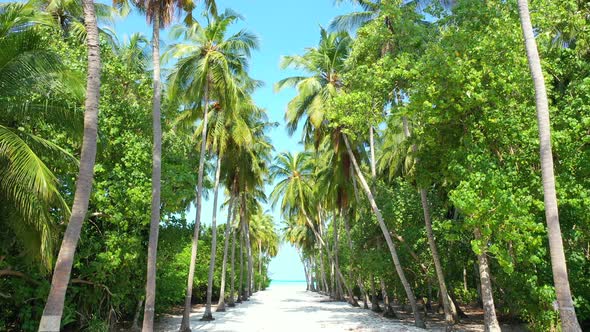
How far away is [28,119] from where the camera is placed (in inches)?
357

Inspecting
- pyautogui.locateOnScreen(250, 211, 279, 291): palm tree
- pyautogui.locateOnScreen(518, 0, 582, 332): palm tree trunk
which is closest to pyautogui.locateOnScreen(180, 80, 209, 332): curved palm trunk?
pyautogui.locateOnScreen(518, 0, 582, 332): palm tree trunk

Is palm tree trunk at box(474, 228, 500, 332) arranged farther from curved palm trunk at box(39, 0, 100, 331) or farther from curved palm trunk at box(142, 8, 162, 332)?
curved palm trunk at box(39, 0, 100, 331)

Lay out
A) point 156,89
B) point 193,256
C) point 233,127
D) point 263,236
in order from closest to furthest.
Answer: point 156,89
point 193,256
point 233,127
point 263,236

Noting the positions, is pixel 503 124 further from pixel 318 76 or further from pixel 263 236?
pixel 263 236

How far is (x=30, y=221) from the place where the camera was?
7.45 meters

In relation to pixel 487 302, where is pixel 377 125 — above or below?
above

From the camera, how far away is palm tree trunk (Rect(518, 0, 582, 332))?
7.01m

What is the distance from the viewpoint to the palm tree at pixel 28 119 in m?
7.05

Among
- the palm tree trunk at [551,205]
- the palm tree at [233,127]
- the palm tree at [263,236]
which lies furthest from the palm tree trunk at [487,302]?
the palm tree at [263,236]

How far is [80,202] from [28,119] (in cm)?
400

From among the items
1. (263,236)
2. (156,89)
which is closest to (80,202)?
(156,89)

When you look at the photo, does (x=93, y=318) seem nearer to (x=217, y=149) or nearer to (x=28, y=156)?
(x=28, y=156)

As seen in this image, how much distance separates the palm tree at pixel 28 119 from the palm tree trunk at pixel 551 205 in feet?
27.8

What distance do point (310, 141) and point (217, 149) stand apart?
5.31 m
